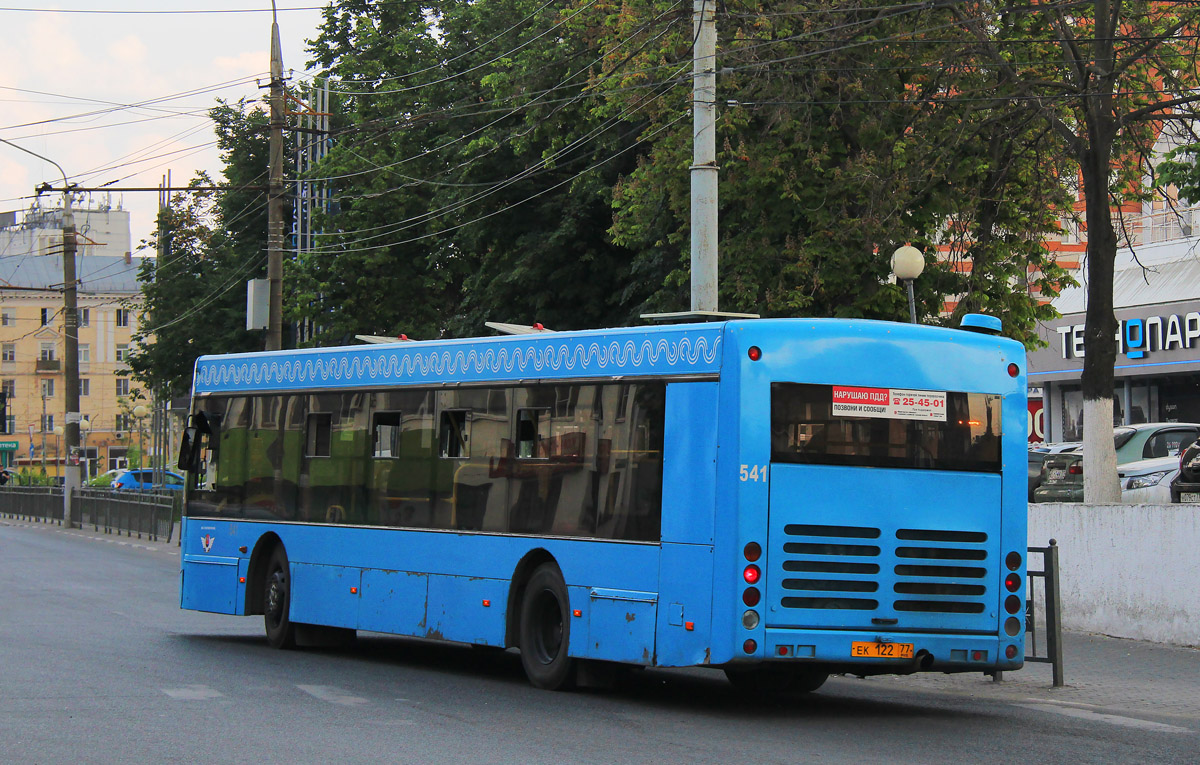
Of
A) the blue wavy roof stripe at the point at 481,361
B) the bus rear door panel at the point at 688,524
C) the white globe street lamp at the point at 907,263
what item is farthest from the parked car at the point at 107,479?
the bus rear door panel at the point at 688,524

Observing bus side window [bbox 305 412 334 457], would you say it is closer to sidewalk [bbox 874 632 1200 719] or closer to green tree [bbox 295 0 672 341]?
sidewalk [bbox 874 632 1200 719]

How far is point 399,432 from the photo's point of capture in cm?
1537

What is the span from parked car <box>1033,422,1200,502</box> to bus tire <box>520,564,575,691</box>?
1416 cm

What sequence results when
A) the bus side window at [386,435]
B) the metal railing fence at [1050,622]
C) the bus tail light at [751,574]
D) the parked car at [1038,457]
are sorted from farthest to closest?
the parked car at [1038,457]
the bus side window at [386,435]
the metal railing fence at [1050,622]
the bus tail light at [751,574]

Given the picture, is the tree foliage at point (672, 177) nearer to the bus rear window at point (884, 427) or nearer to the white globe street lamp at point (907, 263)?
the white globe street lamp at point (907, 263)

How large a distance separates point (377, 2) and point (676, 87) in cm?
2485

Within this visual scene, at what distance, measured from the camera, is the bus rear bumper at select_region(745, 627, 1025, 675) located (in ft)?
36.7

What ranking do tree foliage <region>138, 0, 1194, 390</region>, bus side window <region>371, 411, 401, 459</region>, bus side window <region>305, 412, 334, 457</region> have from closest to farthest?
bus side window <region>371, 411, 401, 459</region> → bus side window <region>305, 412, 334, 457</region> → tree foliage <region>138, 0, 1194, 390</region>

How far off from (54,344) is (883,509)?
4965 inches

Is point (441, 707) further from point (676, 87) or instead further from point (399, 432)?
point (676, 87)

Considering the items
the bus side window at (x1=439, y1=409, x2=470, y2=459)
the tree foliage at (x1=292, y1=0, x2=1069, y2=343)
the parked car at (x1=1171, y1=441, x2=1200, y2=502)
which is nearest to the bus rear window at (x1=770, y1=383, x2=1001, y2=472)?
the bus side window at (x1=439, y1=409, x2=470, y2=459)

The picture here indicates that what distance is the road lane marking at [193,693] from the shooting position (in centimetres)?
1204

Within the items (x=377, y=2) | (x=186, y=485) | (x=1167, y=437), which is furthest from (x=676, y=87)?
(x=377, y=2)

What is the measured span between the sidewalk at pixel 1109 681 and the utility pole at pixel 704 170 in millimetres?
5743
